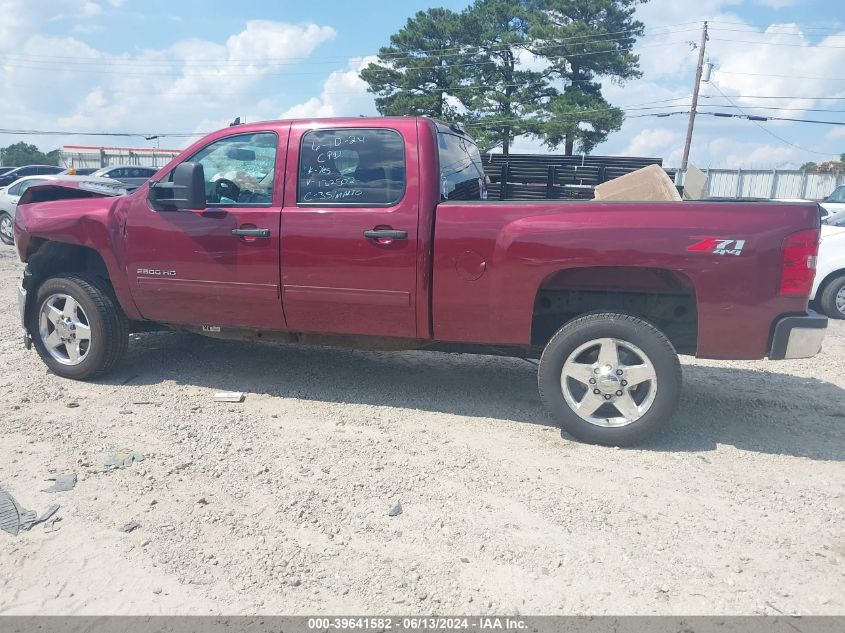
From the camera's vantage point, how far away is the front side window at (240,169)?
185 inches

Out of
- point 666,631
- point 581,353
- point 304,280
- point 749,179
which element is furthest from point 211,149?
point 749,179

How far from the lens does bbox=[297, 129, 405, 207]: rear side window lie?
4414mm

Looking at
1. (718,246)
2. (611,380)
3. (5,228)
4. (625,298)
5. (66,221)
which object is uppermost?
(718,246)

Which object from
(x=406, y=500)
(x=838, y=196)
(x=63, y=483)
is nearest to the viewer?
(x=406, y=500)

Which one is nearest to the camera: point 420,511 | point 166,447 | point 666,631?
point 666,631

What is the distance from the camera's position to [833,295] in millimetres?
8914

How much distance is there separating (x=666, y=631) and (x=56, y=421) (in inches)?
155

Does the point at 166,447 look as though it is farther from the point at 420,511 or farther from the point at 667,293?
the point at 667,293

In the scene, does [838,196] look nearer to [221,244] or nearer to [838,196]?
[838,196]

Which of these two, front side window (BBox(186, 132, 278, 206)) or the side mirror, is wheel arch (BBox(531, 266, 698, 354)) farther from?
the side mirror

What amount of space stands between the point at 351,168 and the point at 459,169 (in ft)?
2.83

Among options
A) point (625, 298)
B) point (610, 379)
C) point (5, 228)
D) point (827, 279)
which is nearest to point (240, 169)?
point (625, 298)

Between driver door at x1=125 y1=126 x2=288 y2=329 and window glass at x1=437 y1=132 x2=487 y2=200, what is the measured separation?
3.73ft

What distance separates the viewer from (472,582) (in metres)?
2.80
